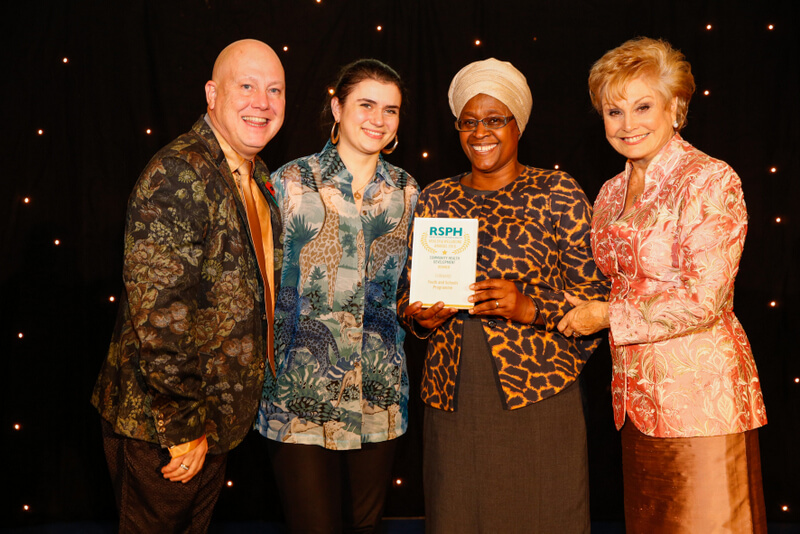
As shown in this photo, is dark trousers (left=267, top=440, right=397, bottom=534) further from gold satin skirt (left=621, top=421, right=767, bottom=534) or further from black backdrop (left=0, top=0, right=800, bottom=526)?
black backdrop (left=0, top=0, right=800, bottom=526)

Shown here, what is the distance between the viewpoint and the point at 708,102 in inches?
135

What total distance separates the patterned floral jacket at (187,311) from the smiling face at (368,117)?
1.74 feet

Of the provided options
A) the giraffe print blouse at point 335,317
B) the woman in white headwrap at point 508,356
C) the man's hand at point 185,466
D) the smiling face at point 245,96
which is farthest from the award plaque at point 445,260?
the man's hand at point 185,466

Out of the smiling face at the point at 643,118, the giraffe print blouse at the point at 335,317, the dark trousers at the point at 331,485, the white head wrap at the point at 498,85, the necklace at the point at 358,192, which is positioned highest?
the white head wrap at the point at 498,85

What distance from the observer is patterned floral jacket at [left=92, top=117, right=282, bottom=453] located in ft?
5.69

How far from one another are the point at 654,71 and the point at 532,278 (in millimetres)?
769

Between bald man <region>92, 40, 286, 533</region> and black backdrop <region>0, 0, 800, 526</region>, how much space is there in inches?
54.3

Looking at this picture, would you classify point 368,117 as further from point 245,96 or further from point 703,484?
point 703,484

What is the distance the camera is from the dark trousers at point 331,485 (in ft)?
7.13

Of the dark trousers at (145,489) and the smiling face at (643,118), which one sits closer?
the dark trousers at (145,489)

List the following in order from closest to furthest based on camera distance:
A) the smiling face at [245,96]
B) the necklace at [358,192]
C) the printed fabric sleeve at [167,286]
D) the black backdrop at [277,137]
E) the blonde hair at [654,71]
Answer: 1. the printed fabric sleeve at [167,286]
2. the blonde hair at [654,71]
3. the smiling face at [245,96]
4. the necklace at [358,192]
5. the black backdrop at [277,137]

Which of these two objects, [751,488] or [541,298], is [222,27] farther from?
[751,488]

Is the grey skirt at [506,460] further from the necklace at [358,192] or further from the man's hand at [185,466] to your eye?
the man's hand at [185,466]

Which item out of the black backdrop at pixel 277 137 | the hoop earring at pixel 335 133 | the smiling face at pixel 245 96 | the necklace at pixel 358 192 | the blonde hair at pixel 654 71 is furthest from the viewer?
the black backdrop at pixel 277 137
